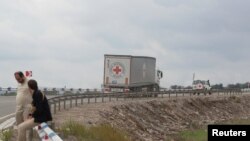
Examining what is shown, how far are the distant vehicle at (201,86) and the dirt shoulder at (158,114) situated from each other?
2.34 m

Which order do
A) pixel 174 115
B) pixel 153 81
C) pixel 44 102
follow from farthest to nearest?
pixel 153 81 → pixel 174 115 → pixel 44 102

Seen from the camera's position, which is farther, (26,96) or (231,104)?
(231,104)

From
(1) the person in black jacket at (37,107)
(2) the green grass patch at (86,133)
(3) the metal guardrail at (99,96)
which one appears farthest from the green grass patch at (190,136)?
(1) the person in black jacket at (37,107)

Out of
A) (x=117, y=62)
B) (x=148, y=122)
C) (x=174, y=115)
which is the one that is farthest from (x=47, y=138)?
(x=117, y=62)

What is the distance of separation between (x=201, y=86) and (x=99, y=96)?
87.9 feet

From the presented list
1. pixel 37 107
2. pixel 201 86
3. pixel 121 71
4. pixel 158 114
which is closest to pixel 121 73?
pixel 121 71

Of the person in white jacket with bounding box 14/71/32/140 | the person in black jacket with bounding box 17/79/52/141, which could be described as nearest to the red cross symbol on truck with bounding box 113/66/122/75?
the person in white jacket with bounding box 14/71/32/140

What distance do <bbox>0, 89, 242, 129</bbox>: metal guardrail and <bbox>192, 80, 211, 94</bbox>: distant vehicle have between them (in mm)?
213

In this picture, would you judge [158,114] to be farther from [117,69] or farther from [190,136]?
[117,69]

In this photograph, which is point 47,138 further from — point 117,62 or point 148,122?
point 117,62

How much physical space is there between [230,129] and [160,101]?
34.5m

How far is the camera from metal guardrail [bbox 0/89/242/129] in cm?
3104

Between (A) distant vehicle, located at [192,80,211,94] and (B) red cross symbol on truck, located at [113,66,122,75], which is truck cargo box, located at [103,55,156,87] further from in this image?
(A) distant vehicle, located at [192,80,211,94]

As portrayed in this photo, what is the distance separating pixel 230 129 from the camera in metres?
12.4
